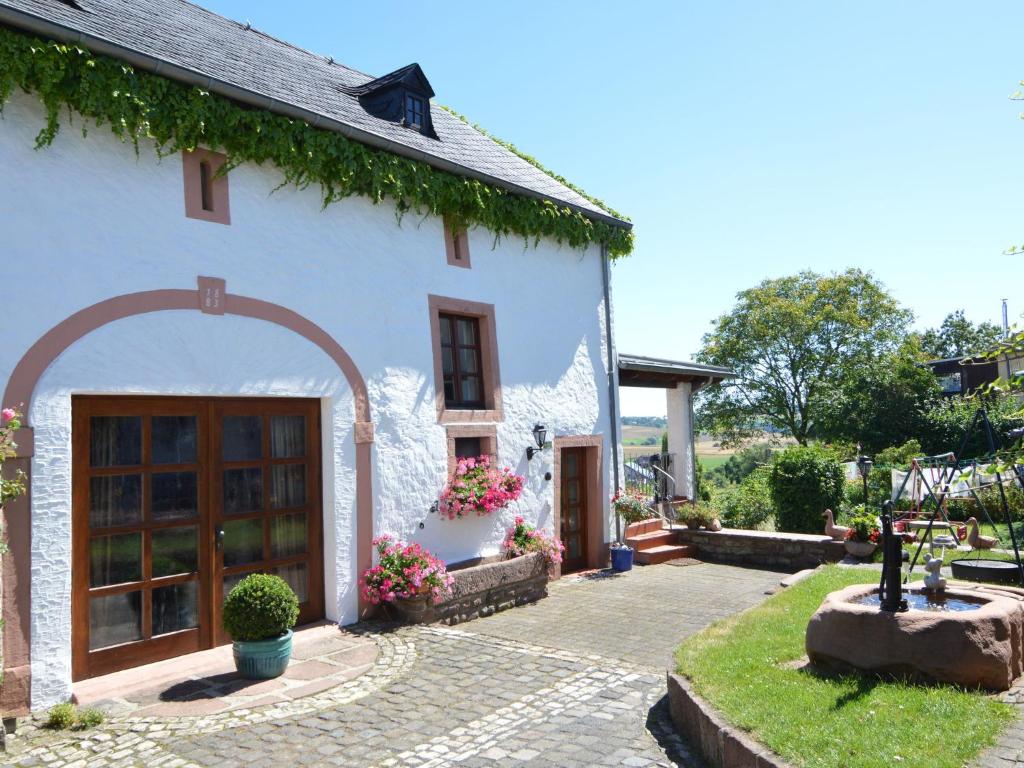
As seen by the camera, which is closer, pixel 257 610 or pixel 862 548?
pixel 257 610

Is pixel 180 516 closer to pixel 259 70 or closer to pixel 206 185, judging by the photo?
pixel 206 185

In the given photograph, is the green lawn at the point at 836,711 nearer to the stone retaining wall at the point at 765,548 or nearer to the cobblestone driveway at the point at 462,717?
the cobblestone driveway at the point at 462,717

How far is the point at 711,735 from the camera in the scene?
15.4ft

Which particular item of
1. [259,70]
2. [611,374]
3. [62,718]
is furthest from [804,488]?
[62,718]

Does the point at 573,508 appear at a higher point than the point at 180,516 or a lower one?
lower

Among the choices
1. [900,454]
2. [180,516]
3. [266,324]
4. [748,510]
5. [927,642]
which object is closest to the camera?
[927,642]

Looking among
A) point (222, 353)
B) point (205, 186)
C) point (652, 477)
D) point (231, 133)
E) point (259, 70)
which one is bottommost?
point (652, 477)

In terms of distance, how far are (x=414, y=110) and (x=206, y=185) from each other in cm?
404

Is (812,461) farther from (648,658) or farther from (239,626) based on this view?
(239,626)

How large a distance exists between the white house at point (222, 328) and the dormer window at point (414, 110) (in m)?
0.08

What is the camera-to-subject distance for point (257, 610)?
619 cm

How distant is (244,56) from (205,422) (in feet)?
15.5

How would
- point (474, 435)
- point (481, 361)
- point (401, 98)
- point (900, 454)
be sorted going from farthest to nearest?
point (900, 454) < point (401, 98) < point (481, 361) < point (474, 435)

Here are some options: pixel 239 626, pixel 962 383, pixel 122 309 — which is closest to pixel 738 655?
pixel 239 626
